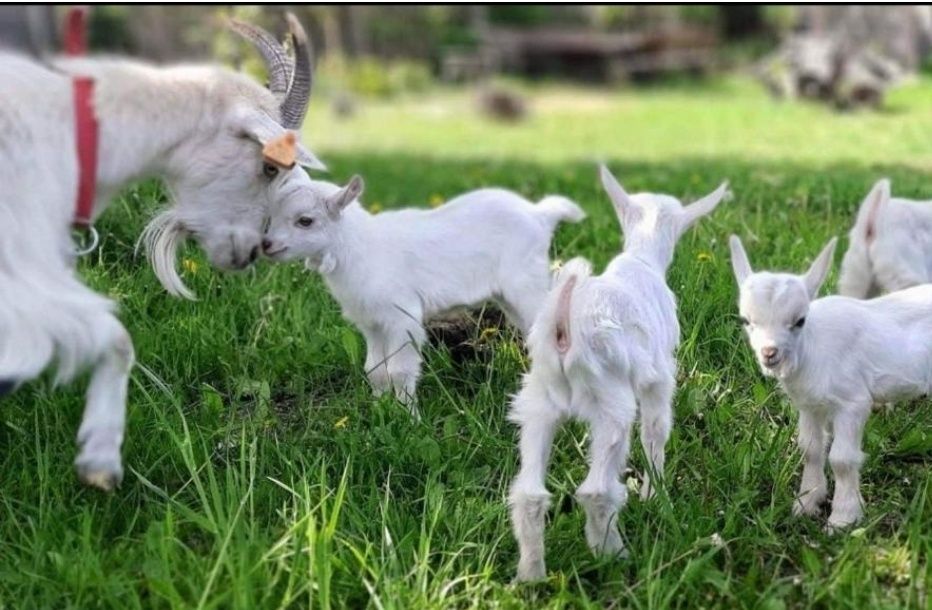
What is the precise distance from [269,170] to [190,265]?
1087mm

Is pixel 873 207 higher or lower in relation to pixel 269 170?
lower

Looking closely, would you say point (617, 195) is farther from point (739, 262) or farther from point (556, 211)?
point (556, 211)

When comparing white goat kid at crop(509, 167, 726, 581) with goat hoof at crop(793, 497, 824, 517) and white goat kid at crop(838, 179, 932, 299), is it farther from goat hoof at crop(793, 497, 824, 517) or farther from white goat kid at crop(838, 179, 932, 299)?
white goat kid at crop(838, 179, 932, 299)

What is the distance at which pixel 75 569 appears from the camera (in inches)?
110

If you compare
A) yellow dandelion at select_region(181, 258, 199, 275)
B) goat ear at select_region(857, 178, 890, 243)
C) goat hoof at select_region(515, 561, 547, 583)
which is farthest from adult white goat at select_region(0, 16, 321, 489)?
goat ear at select_region(857, 178, 890, 243)

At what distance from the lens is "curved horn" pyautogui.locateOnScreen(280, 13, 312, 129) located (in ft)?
11.8

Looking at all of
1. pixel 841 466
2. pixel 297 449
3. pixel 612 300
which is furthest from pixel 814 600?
pixel 297 449

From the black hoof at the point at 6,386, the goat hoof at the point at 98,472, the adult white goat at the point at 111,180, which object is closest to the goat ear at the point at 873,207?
the adult white goat at the point at 111,180

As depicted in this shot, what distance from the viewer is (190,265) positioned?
14.2 feet

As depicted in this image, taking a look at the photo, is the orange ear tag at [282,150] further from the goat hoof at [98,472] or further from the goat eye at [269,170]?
the goat hoof at [98,472]

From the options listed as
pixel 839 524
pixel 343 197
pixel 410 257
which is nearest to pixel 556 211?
pixel 410 257

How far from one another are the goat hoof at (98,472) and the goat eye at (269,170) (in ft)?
3.21

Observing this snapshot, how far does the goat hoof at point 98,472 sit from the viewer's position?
2840 mm

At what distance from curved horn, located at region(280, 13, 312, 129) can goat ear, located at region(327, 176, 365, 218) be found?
32 cm
